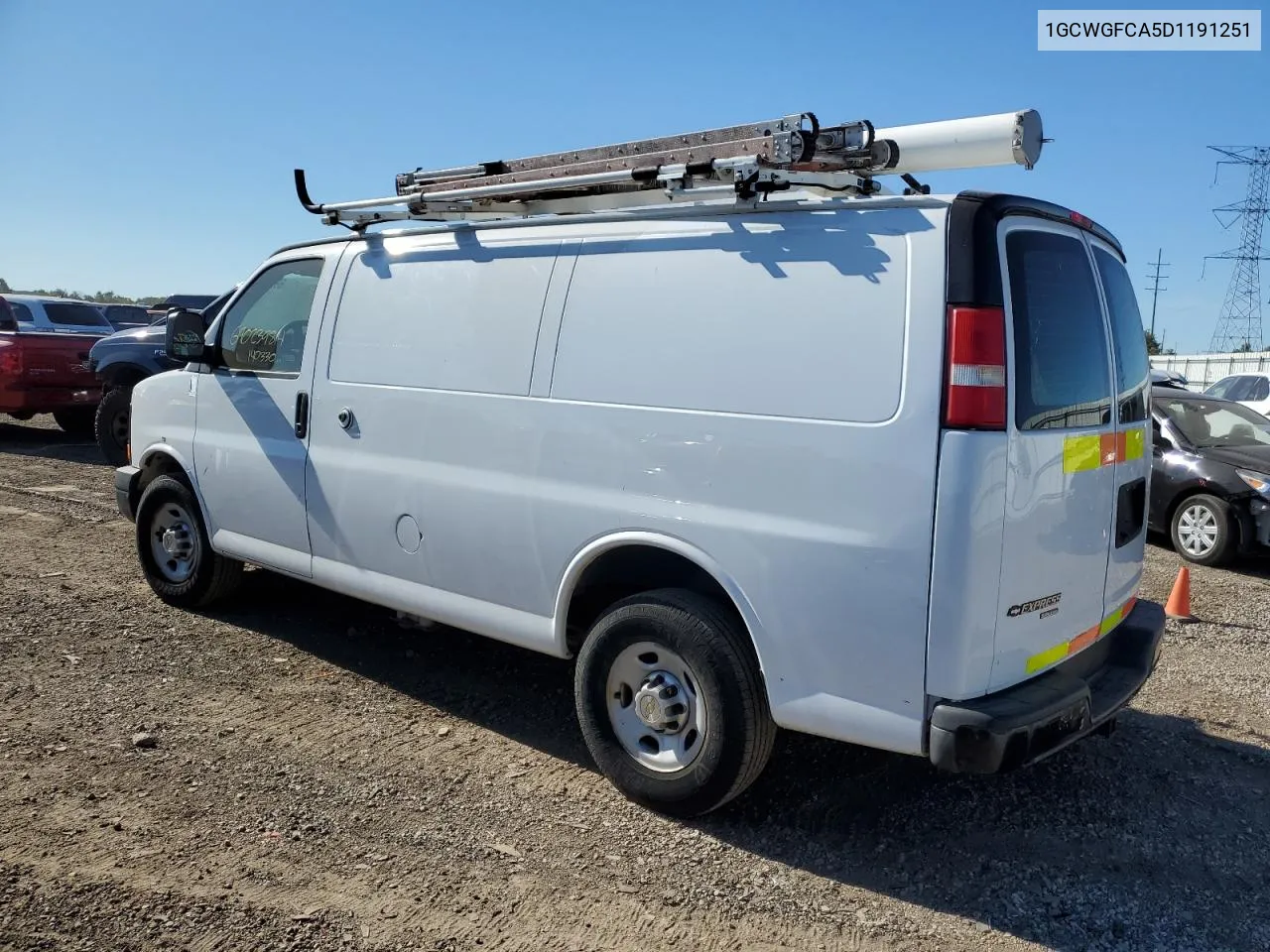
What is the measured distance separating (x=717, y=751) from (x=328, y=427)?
2.50m

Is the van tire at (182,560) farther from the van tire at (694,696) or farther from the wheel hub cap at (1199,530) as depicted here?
the wheel hub cap at (1199,530)

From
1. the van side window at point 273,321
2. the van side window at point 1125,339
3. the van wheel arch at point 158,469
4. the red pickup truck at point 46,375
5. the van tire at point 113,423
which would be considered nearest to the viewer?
the van side window at point 1125,339

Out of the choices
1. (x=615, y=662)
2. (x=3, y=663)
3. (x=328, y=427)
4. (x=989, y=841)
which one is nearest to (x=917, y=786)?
(x=989, y=841)

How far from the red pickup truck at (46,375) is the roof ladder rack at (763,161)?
10.2m

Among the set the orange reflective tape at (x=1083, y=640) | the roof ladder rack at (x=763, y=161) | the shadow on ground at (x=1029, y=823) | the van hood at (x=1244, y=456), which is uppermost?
the roof ladder rack at (x=763, y=161)

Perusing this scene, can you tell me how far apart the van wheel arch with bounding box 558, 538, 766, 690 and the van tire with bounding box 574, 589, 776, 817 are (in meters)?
0.09

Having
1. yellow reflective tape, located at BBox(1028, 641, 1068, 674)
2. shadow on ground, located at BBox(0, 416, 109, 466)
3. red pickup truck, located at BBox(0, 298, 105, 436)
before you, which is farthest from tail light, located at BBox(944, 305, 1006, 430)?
red pickup truck, located at BBox(0, 298, 105, 436)

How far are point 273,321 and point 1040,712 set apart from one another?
4.16 metres

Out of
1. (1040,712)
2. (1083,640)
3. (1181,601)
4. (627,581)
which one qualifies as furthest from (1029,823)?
(1181,601)

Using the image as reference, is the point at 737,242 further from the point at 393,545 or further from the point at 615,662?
the point at 393,545

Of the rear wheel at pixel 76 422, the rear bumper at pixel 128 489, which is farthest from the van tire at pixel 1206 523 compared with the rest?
the rear wheel at pixel 76 422

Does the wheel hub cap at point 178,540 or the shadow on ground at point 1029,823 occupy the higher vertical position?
the wheel hub cap at point 178,540

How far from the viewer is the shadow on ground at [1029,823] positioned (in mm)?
3314

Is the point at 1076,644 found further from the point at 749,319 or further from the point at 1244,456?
the point at 1244,456
